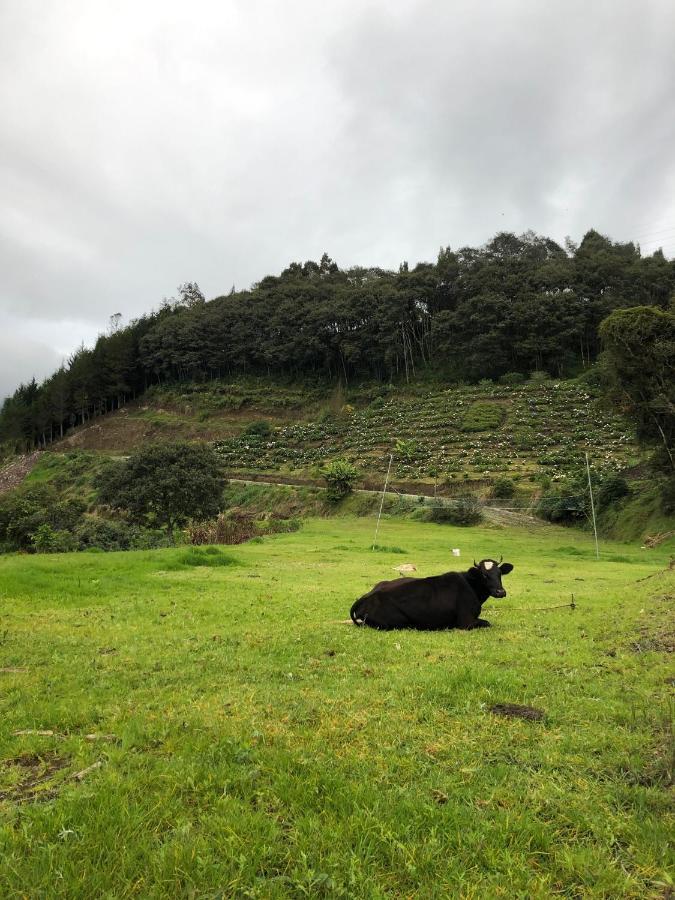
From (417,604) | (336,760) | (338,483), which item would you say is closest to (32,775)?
(336,760)

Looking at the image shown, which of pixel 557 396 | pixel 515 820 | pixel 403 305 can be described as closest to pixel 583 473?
pixel 557 396

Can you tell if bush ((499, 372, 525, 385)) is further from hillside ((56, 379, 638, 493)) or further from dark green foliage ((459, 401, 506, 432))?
dark green foliage ((459, 401, 506, 432))

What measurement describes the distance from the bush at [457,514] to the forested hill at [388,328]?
1585 inches

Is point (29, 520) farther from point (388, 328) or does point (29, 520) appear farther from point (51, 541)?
point (388, 328)

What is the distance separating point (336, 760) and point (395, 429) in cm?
5900

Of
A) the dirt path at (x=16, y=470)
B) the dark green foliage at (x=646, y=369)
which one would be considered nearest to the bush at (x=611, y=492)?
the dark green foliage at (x=646, y=369)

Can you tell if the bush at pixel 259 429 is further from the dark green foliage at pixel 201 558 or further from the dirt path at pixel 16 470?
the dark green foliage at pixel 201 558

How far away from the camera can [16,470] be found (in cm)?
8262

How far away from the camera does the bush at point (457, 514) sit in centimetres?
3650

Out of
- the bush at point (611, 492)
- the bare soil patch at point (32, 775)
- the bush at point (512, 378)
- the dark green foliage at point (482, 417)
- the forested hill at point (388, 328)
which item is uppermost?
the forested hill at point (388, 328)

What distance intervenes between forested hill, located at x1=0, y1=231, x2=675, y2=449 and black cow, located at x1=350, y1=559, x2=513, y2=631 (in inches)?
2631

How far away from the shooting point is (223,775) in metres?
3.65

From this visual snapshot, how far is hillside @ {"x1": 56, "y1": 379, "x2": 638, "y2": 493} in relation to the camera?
4712 cm

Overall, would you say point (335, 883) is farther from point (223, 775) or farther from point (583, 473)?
point (583, 473)
